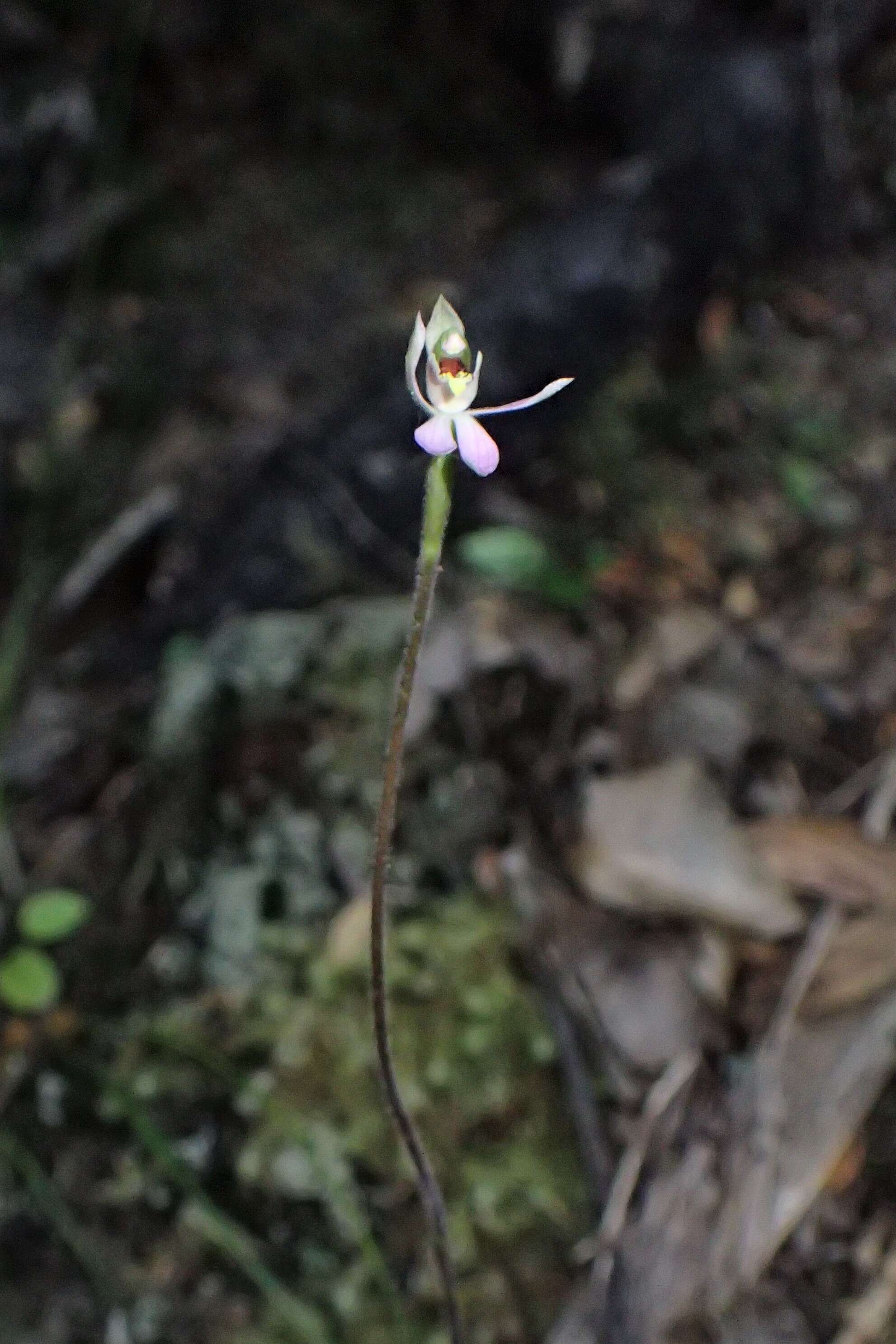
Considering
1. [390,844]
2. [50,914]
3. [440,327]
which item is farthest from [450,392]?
[50,914]

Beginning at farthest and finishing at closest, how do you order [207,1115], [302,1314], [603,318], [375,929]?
[603,318] < [207,1115] < [302,1314] < [375,929]

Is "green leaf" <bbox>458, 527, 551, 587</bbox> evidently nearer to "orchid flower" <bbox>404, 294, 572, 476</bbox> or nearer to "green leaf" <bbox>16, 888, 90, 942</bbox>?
"green leaf" <bbox>16, 888, 90, 942</bbox>

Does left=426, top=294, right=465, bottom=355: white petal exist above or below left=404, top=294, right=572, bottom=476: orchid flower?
above

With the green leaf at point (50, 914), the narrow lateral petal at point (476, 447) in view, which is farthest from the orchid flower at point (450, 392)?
the green leaf at point (50, 914)

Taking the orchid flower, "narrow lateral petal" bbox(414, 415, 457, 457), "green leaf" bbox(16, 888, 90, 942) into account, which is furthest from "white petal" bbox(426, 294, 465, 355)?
"green leaf" bbox(16, 888, 90, 942)

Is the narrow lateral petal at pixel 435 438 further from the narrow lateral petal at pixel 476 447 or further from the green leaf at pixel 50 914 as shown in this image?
the green leaf at pixel 50 914

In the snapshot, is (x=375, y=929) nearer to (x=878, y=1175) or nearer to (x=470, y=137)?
(x=878, y=1175)

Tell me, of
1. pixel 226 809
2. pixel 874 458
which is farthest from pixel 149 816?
pixel 874 458
